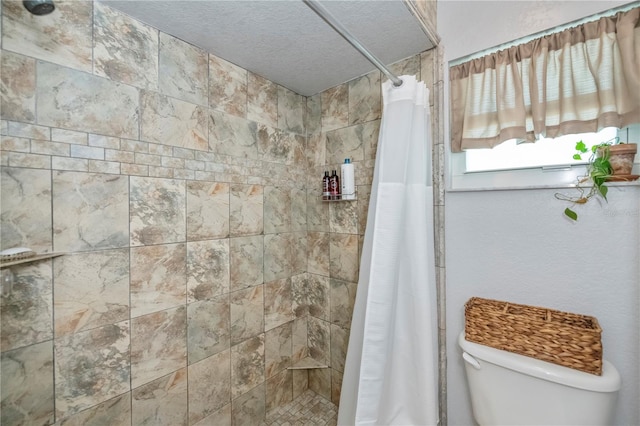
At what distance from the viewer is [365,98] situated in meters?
1.56

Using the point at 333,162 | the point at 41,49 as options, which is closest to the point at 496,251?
the point at 333,162

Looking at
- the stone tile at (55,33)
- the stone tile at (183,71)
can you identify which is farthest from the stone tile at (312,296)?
the stone tile at (55,33)

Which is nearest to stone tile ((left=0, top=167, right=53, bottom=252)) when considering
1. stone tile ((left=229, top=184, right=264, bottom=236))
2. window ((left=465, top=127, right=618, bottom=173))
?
stone tile ((left=229, top=184, right=264, bottom=236))

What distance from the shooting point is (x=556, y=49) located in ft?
3.37

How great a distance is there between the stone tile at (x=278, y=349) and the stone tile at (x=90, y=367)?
2.30 feet

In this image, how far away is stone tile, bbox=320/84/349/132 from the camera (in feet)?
5.40

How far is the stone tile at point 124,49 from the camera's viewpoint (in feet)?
3.28

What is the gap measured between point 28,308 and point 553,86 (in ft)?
6.70

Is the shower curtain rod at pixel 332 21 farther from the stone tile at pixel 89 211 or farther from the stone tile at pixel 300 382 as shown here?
the stone tile at pixel 300 382

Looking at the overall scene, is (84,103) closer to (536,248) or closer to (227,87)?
(227,87)

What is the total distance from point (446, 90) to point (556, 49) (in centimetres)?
40

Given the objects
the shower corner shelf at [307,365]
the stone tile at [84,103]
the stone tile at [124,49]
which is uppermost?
the stone tile at [124,49]

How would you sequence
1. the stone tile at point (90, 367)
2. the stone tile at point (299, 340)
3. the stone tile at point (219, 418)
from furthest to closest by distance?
the stone tile at point (299, 340) < the stone tile at point (219, 418) < the stone tile at point (90, 367)

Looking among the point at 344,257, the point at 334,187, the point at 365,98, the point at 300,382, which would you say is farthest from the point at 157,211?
the point at 300,382
